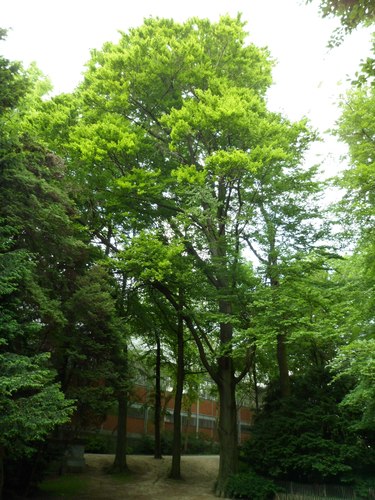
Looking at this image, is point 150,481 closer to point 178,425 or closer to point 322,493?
point 178,425

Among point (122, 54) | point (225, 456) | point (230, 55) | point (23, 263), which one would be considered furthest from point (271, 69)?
point (225, 456)

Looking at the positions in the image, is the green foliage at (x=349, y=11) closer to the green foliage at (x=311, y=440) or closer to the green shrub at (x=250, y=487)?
the green foliage at (x=311, y=440)

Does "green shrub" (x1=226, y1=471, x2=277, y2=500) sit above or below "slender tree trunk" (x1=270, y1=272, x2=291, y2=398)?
below

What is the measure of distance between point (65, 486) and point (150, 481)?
372cm

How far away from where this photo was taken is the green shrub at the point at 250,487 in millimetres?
12719

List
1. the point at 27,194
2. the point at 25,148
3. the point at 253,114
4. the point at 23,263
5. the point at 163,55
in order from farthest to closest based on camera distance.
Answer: the point at 163,55 → the point at 253,114 → the point at 25,148 → the point at 27,194 → the point at 23,263

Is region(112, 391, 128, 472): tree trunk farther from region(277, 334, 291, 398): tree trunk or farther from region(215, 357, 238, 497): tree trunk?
region(277, 334, 291, 398): tree trunk

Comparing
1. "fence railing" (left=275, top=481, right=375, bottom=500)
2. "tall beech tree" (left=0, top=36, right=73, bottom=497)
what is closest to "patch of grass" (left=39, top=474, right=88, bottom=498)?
"tall beech tree" (left=0, top=36, right=73, bottom=497)

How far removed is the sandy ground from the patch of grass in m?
0.32

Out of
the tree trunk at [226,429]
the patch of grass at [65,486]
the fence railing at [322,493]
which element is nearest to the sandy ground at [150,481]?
the patch of grass at [65,486]

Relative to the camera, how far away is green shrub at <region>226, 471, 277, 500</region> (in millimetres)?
12719

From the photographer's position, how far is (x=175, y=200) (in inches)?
562

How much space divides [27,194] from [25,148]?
5.26 ft

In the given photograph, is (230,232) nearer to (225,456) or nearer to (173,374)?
(225,456)
